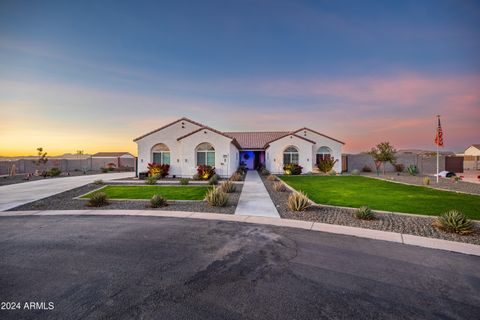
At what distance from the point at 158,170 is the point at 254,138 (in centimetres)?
1859

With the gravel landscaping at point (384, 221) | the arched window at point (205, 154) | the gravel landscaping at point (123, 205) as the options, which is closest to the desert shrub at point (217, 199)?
the gravel landscaping at point (123, 205)

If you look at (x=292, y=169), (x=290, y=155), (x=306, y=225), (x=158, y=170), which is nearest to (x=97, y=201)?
(x=306, y=225)

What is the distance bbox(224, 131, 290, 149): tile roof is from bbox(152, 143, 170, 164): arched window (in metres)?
12.2

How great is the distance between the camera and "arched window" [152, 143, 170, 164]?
22469mm

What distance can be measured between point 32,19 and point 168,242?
17.4m

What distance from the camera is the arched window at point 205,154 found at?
2152 cm

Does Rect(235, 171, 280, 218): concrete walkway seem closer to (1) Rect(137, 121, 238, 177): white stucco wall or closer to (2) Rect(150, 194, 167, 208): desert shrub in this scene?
(2) Rect(150, 194, 167, 208): desert shrub

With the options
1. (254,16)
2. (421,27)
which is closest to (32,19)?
(254,16)

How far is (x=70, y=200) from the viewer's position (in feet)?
37.6

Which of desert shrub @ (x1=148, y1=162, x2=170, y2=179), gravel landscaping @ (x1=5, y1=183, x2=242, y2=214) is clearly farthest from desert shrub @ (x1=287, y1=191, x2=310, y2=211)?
desert shrub @ (x1=148, y1=162, x2=170, y2=179)

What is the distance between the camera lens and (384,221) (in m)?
7.40

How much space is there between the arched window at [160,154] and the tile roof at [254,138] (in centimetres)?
1225

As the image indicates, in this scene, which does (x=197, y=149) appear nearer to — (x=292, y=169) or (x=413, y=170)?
(x=292, y=169)

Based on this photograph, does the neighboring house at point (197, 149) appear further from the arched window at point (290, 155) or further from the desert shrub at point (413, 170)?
the desert shrub at point (413, 170)
